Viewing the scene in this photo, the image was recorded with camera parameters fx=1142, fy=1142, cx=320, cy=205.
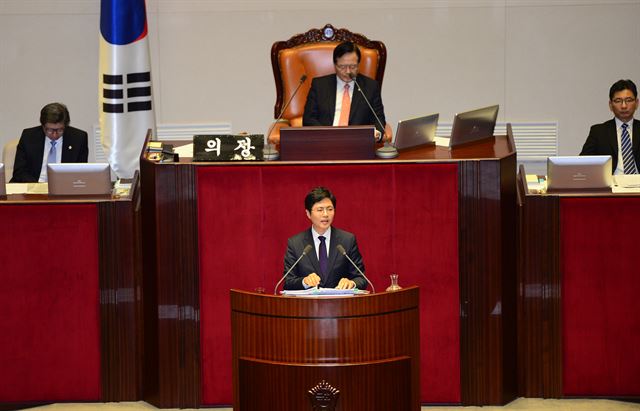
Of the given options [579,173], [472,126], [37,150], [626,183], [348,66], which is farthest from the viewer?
[37,150]

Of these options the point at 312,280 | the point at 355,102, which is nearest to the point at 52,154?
the point at 355,102

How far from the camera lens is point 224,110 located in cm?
885

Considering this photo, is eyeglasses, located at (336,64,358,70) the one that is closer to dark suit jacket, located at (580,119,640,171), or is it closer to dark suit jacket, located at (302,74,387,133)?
dark suit jacket, located at (302,74,387,133)

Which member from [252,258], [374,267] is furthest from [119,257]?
[374,267]

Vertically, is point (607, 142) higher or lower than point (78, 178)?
higher

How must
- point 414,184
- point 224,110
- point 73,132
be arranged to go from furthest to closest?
point 224,110 → point 73,132 → point 414,184

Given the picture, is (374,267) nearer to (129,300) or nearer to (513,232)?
(513,232)

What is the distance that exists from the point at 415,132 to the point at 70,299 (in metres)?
1.93

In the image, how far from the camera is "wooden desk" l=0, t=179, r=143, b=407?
561 cm

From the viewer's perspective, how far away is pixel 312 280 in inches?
189

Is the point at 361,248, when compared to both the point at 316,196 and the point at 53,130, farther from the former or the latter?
the point at 53,130

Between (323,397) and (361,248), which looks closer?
(323,397)

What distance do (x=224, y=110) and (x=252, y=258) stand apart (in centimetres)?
353

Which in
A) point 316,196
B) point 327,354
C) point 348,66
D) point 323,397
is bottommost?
point 323,397
